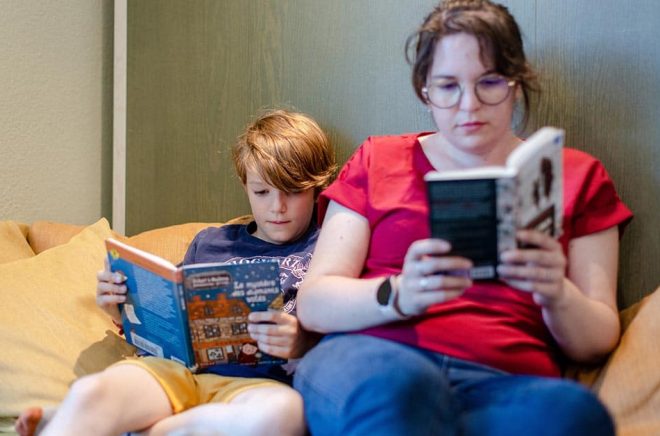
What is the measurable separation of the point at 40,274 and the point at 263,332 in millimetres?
594

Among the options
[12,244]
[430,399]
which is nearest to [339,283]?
[430,399]

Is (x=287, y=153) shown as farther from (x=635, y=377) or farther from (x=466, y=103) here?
(x=635, y=377)

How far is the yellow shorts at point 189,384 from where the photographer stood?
1.30 m

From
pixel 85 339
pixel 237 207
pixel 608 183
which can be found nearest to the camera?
pixel 608 183

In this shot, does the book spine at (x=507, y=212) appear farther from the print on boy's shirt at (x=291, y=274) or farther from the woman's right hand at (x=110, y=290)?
the woman's right hand at (x=110, y=290)

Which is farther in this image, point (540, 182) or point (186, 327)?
point (186, 327)

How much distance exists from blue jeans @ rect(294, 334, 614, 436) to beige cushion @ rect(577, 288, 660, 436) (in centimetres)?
20

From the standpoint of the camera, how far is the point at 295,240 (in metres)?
1.63

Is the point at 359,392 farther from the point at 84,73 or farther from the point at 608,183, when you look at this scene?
the point at 84,73

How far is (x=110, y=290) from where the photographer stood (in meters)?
1.47

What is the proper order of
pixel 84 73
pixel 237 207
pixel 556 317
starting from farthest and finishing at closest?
pixel 84 73
pixel 237 207
pixel 556 317

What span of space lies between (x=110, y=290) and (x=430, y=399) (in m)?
0.73

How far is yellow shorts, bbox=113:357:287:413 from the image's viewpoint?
1.30 m

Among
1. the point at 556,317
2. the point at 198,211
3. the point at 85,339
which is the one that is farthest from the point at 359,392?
the point at 198,211
